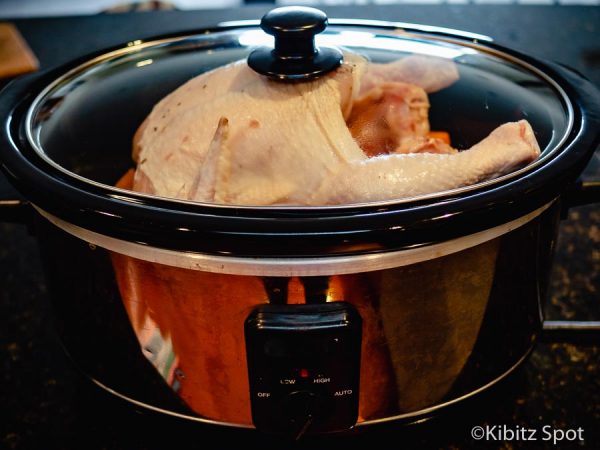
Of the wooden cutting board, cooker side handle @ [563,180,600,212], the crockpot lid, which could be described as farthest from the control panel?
the wooden cutting board

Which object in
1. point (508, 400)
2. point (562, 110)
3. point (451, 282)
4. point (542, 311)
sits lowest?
point (508, 400)

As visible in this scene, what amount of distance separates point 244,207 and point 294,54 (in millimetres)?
293

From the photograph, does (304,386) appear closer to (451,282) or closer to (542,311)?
(451,282)

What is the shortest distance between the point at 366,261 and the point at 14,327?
28.5 inches

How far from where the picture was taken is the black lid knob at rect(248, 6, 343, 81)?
783 mm

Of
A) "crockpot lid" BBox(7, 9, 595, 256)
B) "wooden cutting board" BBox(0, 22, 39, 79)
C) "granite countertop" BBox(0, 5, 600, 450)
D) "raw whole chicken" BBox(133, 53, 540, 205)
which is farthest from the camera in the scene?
"wooden cutting board" BBox(0, 22, 39, 79)

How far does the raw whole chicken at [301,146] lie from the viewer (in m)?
0.76

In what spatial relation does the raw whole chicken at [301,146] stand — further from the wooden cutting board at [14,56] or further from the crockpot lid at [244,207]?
the wooden cutting board at [14,56]

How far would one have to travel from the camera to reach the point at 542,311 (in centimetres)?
86

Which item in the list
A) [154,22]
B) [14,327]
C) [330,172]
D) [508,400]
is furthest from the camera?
[154,22]

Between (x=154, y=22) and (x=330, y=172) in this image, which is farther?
(x=154, y=22)

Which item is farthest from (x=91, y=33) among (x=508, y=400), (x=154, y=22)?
(x=508, y=400)

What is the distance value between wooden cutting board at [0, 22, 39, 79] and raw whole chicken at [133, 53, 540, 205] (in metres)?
0.99

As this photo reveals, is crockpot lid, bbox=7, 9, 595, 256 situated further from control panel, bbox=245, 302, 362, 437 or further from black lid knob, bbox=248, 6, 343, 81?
black lid knob, bbox=248, 6, 343, 81
